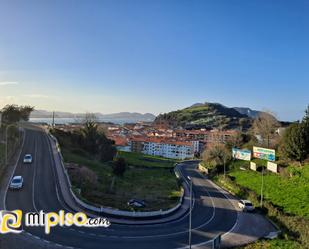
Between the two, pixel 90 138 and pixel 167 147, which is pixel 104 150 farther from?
pixel 167 147

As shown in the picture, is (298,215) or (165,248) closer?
(165,248)

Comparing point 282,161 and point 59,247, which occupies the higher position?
point 282,161

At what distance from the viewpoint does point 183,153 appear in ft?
453

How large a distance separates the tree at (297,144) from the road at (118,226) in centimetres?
1301

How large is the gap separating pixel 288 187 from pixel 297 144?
9.22 m

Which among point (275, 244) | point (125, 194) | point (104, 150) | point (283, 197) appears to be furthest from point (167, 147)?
point (275, 244)

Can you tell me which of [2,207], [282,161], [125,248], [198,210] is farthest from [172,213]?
[282,161]

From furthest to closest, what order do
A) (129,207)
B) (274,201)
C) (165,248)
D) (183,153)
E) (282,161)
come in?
(183,153) < (282,161) < (274,201) < (129,207) < (165,248)

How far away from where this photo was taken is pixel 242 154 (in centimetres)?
6203

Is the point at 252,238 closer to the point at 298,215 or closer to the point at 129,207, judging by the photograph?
the point at 298,215

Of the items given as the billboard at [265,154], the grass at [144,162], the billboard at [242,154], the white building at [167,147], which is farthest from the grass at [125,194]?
the white building at [167,147]

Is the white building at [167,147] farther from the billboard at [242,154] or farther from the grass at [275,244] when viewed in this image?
the grass at [275,244]

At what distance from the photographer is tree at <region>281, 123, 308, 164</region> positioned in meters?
Answer: 45.9

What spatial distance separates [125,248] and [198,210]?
15589 mm
